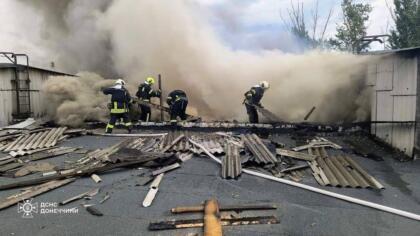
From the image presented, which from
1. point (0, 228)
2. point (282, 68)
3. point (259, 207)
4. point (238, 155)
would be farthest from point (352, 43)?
point (0, 228)

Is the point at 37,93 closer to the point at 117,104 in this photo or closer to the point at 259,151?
the point at 117,104

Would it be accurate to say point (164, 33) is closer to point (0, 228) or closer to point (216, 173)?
point (216, 173)

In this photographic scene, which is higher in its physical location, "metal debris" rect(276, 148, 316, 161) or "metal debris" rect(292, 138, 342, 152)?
"metal debris" rect(292, 138, 342, 152)

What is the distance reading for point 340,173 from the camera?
220 inches

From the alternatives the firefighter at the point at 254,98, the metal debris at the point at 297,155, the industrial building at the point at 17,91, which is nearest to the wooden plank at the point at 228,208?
the metal debris at the point at 297,155

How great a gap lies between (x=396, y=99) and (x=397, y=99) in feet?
0.10

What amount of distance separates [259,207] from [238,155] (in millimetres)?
2360

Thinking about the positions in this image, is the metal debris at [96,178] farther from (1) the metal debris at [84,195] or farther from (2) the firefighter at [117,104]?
(2) the firefighter at [117,104]

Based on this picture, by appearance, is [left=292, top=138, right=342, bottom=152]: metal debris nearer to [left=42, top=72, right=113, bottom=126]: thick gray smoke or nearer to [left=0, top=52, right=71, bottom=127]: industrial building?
[left=42, top=72, right=113, bottom=126]: thick gray smoke

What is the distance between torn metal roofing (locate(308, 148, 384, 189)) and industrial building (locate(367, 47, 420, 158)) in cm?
168

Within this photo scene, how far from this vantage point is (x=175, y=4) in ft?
46.3

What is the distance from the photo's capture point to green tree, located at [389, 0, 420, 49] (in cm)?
1838

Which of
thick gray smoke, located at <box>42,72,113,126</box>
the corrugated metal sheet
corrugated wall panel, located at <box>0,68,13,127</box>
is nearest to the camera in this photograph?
the corrugated metal sheet

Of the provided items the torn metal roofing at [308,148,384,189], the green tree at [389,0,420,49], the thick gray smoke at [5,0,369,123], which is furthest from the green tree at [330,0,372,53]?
the torn metal roofing at [308,148,384,189]
